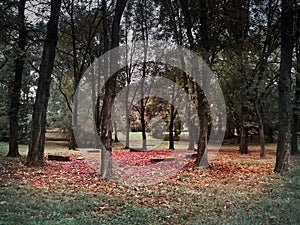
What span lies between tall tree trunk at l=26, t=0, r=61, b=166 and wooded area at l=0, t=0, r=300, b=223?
33 millimetres

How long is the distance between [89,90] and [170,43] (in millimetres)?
8206

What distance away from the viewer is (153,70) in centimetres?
2302

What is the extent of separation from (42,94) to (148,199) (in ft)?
19.9

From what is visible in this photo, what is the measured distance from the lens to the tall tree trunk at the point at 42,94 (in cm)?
1010

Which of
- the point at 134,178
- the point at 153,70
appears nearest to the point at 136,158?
the point at 134,178

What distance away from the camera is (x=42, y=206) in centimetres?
503

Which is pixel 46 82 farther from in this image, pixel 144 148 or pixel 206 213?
pixel 144 148

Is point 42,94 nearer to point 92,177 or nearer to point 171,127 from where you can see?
point 92,177

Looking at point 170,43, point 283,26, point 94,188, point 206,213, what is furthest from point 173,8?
point 206,213

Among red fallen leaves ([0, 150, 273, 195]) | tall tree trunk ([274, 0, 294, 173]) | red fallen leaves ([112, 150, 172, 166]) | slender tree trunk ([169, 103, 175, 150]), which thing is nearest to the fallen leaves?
red fallen leaves ([0, 150, 273, 195])

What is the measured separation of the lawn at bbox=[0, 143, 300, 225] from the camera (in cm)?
462

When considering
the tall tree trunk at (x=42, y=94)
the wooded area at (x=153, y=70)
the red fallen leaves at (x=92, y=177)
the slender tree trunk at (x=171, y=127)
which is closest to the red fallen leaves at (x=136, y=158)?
the wooded area at (x=153, y=70)

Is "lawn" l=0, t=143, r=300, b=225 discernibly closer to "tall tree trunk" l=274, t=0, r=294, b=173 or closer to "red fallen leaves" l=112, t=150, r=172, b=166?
A: "tall tree trunk" l=274, t=0, r=294, b=173

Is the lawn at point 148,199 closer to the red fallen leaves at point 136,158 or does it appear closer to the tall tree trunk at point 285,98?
the tall tree trunk at point 285,98
